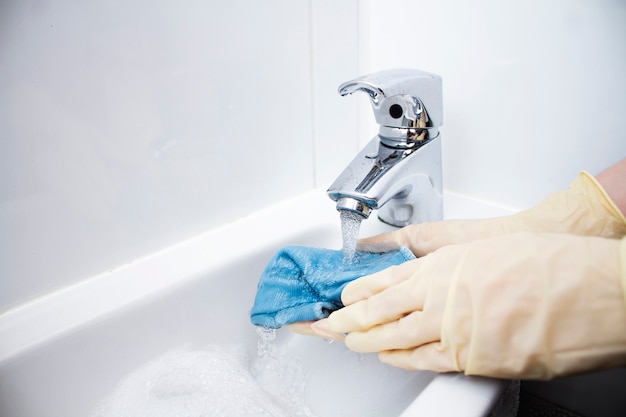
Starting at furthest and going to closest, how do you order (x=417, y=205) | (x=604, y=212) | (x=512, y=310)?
(x=417, y=205), (x=604, y=212), (x=512, y=310)

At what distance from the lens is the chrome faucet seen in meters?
0.49

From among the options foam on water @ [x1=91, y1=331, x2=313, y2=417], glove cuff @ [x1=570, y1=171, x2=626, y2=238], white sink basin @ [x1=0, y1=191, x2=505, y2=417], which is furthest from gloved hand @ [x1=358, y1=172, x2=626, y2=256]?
foam on water @ [x1=91, y1=331, x2=313, y2=417]

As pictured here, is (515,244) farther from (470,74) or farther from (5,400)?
(5,400)

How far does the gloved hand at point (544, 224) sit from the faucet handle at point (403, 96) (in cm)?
13

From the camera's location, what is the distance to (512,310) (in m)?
0.35

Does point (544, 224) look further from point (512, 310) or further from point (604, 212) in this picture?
point (512, 310)

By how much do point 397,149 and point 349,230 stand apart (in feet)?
0.39

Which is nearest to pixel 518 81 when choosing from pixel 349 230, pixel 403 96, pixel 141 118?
pixel 403 96

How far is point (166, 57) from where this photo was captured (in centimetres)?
54

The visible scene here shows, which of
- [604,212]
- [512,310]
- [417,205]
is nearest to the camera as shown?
[512,310]

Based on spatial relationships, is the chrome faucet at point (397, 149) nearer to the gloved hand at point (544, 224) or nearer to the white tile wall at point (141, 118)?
the gloved hand at point (544, 224)

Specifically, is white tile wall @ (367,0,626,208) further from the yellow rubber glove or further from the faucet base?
the yellow rubber glove

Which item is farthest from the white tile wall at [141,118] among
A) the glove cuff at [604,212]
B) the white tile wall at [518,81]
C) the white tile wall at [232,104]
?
the glove cuff at [604,212]

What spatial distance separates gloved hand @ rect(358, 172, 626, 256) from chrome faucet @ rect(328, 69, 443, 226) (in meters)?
0.06
